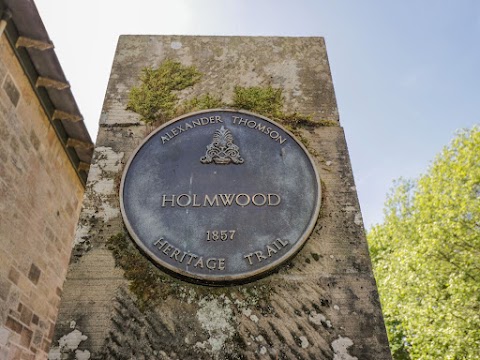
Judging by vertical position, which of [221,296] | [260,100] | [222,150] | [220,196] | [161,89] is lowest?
[221,296]

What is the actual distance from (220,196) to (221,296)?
0.66 m

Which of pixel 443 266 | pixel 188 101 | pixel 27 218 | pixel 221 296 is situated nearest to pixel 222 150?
pixel 188 101

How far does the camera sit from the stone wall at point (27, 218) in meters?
→ 3.96

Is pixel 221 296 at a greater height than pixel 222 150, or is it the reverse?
pixel 222 150

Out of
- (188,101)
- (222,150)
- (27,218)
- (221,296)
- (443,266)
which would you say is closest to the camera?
(221,296)

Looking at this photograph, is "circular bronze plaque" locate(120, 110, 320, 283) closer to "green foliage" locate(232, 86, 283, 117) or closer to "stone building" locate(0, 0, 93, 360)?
"green foliage" locate(232, 86, 283, 117)

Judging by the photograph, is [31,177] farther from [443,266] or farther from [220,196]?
[443,266]

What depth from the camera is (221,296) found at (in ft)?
7.48

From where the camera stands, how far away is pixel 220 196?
2.61 metres

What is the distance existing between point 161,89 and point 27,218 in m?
2.47

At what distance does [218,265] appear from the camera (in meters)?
2.33

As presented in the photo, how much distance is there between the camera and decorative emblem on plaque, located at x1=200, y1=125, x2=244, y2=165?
274cm

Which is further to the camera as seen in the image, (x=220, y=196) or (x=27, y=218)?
(x=27, y=218)

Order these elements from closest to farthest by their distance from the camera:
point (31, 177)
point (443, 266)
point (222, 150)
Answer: point (222, 150), point (31, 177), point (443, 266)
